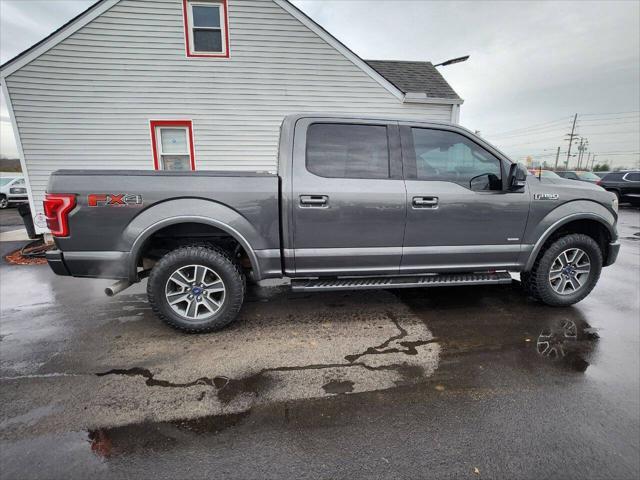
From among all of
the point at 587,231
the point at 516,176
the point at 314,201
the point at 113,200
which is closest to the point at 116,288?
the point at 113,200

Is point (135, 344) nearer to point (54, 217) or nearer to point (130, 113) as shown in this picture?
point (54, 217)

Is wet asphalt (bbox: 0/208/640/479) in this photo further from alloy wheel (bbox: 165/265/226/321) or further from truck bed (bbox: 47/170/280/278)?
truck bed (bbox: 47/170/280/278)

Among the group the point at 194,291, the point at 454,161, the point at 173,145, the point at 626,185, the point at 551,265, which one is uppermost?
the point at 173,145

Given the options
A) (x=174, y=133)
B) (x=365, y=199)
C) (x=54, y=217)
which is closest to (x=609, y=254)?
(x=365, y=199)

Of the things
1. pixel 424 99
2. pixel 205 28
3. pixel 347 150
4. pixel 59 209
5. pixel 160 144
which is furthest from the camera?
pixel 424 99

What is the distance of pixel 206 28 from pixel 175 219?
7.00m

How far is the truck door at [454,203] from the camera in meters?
3.32

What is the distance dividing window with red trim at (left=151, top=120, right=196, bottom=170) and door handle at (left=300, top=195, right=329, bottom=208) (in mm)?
6043

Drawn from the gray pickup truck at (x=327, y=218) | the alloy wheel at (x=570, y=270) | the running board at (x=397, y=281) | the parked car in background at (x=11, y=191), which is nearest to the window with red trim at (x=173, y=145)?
the gray pickup truck at (x=327, y=218)

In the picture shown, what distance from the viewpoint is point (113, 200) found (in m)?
2.89

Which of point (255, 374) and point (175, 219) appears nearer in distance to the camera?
point (255, 374)

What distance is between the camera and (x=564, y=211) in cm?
359

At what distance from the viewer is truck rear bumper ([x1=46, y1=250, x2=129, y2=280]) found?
2965mm

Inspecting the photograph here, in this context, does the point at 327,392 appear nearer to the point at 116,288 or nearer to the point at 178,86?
the point at 116,288
